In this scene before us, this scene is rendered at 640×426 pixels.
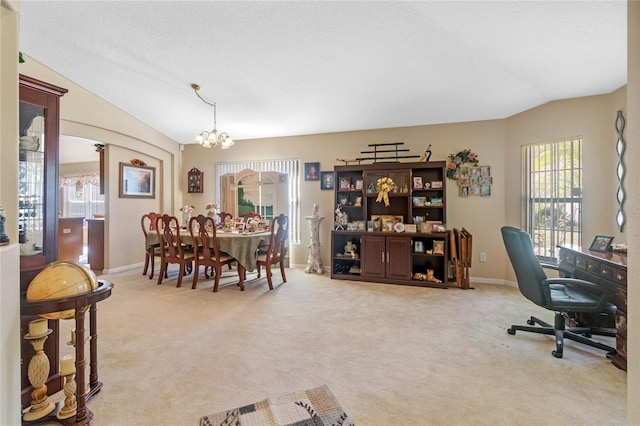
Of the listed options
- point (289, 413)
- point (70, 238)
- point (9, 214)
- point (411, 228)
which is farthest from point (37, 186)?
point (70, 238)

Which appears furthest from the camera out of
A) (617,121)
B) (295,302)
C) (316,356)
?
(295,302)

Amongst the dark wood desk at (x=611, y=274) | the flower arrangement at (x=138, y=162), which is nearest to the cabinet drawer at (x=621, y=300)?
the dark wood desk at (x=611, y=274)

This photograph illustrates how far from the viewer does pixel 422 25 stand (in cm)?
238

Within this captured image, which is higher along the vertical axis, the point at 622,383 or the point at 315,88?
the point at 315,88

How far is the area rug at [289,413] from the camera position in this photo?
56.4 inches

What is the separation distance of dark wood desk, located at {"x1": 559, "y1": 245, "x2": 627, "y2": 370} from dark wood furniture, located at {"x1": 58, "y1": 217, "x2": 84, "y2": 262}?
784cm

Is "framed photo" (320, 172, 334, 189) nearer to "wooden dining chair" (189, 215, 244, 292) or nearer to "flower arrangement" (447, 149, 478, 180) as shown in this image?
"flower arrangement" (447, 149, 478, 180)

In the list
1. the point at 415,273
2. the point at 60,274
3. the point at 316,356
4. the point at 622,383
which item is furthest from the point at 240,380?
the point at 415,273

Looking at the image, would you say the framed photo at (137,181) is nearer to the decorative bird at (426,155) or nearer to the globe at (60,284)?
the globe at (60,284)

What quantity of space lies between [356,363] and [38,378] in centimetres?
183

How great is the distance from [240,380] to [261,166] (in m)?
4.14

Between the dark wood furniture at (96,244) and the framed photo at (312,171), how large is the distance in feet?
11.8

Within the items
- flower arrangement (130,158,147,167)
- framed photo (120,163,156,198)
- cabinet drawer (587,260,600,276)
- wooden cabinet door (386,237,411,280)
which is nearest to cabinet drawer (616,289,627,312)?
cabinet drawer (587,260,600,276)

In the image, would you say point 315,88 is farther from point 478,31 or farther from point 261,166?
point 261,166
